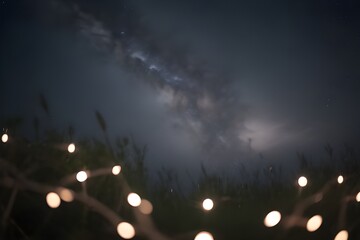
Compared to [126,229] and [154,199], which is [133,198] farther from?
[154,199]

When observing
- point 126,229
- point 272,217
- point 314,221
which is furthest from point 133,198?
point 314,221

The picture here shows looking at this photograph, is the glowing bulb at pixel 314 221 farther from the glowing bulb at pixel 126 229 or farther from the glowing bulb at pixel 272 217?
the glowing bulb at pixel 126 229

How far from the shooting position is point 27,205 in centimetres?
214

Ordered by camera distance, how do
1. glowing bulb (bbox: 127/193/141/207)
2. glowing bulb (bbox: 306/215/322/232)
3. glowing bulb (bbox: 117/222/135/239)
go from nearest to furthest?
1. glowing bulb (bbox: 117/222/135/239)
2. glowing bulb (bbox: 306/215/322/232)
3. glowing bulb (bbox: 127/193/141/207)

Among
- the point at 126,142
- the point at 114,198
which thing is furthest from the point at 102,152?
the point at 114,198

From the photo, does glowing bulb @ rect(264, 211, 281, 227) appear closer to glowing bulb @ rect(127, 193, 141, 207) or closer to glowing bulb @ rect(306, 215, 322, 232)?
glowing bulb @ rect(306, 215, 322, 232)

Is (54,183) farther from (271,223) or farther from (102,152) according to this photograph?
(271,223)

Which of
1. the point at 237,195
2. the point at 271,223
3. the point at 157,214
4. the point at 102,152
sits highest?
the point at 102,152

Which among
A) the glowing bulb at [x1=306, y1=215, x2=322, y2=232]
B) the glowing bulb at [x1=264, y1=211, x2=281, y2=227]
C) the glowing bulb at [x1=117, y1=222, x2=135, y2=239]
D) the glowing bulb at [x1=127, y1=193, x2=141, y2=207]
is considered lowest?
the glowing bulb at [x1=117, y1=222, x2=135, y2=239]

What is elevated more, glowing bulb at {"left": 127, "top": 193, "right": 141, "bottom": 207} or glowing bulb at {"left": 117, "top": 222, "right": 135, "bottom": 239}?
glowing bulb at {"left": 127, "top": 193, "right": 141, "bottom": 207}

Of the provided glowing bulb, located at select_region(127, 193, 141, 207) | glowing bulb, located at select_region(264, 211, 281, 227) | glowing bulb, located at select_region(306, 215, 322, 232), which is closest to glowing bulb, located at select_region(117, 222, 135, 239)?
glowing bulb, located at select_region(127, 193, 141, 207)

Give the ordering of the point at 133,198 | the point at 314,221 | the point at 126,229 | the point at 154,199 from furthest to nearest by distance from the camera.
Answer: the point at 154,199 → the point at 133,198 → the point at 314,221 → the point at 126,229

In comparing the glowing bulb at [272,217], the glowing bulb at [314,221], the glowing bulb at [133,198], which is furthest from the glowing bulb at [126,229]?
the glowing bulb at [314,221]

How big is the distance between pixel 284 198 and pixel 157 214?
121 centimetres
